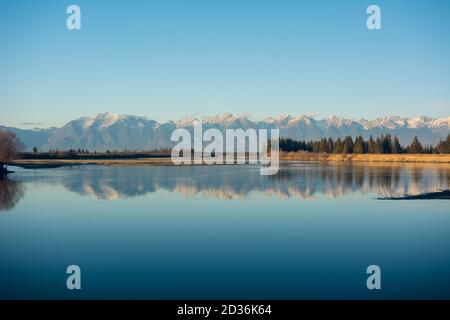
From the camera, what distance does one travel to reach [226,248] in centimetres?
1598

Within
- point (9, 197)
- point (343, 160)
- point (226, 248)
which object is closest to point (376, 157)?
point (343, 160)

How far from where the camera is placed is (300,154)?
472ft

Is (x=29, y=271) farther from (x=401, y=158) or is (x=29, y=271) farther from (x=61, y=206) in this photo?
(x=401, y=158)

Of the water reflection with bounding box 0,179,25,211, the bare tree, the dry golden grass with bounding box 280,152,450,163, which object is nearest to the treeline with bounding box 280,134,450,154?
the dry golden grass with bounding box 280,152,450,163

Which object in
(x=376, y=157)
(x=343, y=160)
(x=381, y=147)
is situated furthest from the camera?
(x=381, y=147)

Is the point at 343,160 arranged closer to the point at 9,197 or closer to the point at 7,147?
the point at 7,147

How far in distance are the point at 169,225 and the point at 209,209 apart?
5.42 metres

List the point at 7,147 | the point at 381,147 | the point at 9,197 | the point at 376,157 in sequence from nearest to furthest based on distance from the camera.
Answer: the point at 9,197 < the point at 7,147 < the point at 376,157 < the point at 381,147

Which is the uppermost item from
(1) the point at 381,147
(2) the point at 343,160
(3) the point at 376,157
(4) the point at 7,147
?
(4) the point at 7,147

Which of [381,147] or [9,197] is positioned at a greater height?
[381,147]

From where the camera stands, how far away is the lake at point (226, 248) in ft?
39.0

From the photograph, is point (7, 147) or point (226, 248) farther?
point (7, 147)

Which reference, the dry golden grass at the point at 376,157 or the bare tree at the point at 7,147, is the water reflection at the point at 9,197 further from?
the dry golden grass at the point at 376,157
